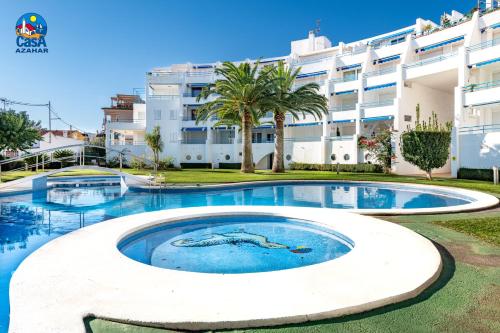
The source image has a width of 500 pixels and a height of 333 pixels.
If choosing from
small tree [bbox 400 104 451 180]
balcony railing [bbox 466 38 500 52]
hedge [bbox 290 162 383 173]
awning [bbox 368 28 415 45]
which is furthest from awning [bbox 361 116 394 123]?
awning [bbox 368 28 415 45]

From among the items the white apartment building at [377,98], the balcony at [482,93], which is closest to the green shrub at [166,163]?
the white apartment building at [377,98]

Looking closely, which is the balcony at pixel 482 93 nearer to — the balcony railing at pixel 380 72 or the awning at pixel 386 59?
the balcony railing at pixel 380 72

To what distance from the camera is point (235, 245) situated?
281 inches

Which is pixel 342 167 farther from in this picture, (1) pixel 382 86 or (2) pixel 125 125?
(2) pixel 125 125

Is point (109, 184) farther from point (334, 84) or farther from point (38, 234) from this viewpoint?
point (334, 84)

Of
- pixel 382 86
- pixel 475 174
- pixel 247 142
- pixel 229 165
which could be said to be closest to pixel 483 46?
pixel 382 86

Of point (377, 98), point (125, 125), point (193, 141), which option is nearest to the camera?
point (377, 98)

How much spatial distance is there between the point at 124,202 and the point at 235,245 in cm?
869

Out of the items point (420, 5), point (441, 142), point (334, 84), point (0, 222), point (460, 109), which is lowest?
point (0, 222)

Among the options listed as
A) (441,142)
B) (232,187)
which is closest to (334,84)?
(441,142)

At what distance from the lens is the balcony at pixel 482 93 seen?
74.7ft

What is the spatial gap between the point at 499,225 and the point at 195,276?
820 cm

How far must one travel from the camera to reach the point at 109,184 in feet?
70.8

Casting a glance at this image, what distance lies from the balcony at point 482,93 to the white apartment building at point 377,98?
0.07m
